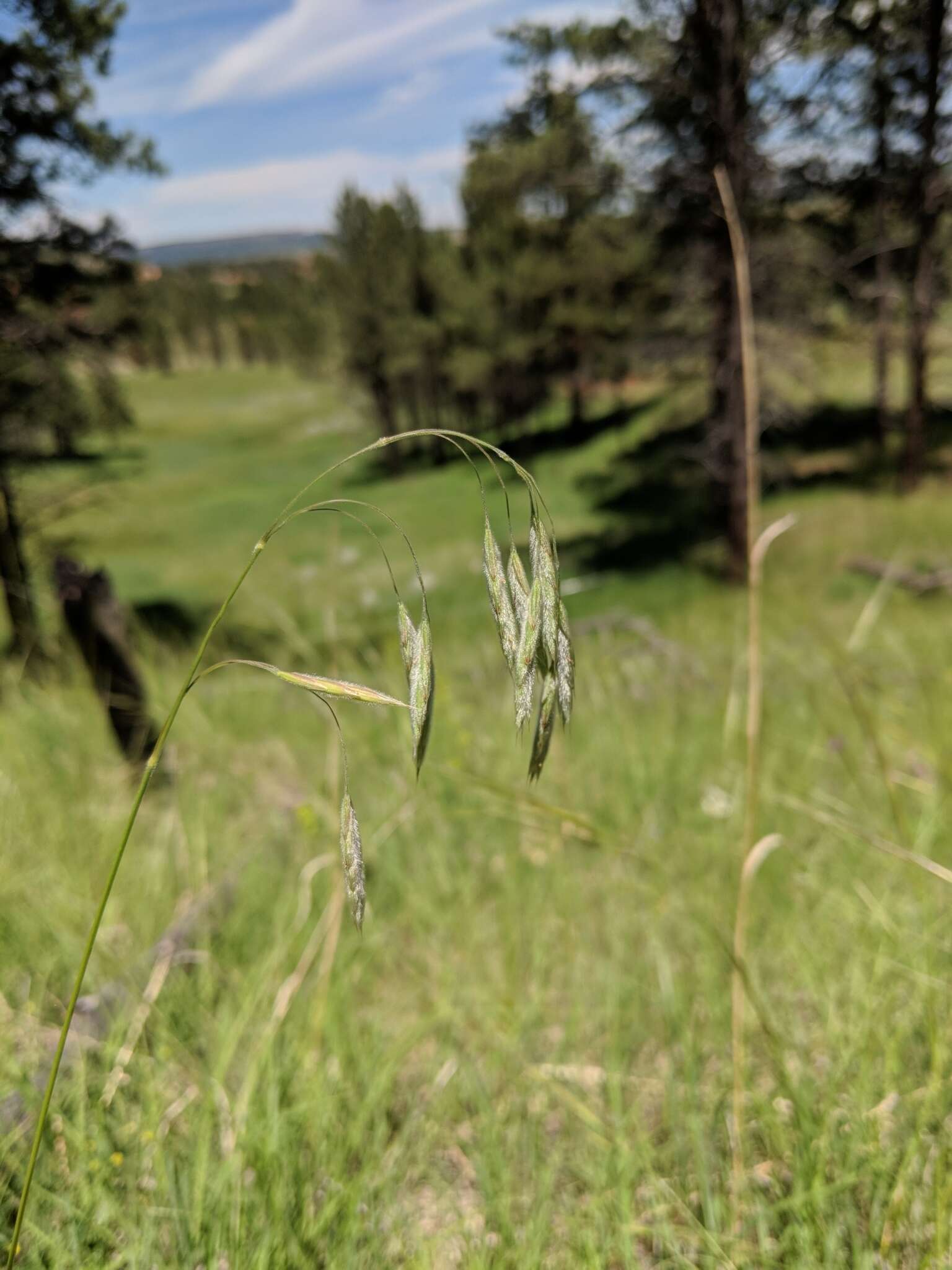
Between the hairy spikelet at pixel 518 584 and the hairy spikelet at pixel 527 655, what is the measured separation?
0.19ft

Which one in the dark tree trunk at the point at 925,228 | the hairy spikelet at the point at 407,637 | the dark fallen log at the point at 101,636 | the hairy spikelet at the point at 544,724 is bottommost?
the dark fallen log at the point at 101,636

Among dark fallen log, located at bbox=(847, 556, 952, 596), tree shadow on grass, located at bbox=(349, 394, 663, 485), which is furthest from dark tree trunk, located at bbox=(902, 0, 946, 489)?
dark fallen log, located at bbox=(847, 556, 952, 596)

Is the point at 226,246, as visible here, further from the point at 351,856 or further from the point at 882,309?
the point at 351,856

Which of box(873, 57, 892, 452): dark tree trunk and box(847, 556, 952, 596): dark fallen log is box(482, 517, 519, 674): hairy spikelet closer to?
box(847, 556, 952, 596): dark fallen log

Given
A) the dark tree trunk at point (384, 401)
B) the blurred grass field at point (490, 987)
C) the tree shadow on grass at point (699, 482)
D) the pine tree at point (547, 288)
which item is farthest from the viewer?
the dark tree trunk at point (384, 401)

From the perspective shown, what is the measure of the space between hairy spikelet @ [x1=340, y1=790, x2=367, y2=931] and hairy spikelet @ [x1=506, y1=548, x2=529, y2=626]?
23 cm

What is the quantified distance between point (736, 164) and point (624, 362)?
1575cm

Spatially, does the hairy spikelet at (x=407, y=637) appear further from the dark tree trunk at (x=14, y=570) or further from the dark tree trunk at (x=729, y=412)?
the dark tree trunk at (x=729, y=412)

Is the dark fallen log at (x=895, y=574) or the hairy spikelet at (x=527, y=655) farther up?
the hairy spikelet at (x=527, y=655)

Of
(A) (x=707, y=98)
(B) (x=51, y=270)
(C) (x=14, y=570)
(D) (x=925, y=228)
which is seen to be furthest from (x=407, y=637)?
(D) (x=925, y=228)

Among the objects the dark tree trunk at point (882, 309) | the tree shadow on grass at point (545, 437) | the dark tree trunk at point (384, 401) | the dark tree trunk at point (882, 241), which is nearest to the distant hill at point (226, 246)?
the dark tree trunk at point (882, 241)

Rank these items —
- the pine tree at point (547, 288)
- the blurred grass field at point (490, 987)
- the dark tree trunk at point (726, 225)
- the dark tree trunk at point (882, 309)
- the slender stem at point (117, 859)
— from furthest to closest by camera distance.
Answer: the pine tree at point (547, 288) → the dark tree trunk at point (882, 309) → the dark tree trunk at point (726, 225) → the blurred grass field at point (490, 987) → the slender stem at point (117, 859)

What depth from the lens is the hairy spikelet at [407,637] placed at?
774mm

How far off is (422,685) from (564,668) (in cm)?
13
